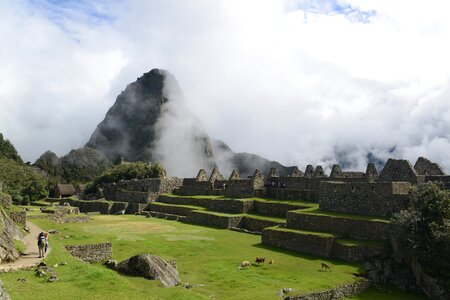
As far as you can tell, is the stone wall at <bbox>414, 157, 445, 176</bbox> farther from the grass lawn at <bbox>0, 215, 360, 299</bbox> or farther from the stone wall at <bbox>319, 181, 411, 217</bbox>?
the grass lawn at <bbox>0, 215, 360, 299</bbox>

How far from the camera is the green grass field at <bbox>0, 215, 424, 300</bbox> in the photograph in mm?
13203

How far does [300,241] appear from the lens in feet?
84.9

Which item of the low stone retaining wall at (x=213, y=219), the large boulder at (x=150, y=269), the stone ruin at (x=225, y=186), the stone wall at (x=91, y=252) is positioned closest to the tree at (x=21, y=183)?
the stone ruin at (x=225, y=186)

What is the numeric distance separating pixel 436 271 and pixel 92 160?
93043 mm

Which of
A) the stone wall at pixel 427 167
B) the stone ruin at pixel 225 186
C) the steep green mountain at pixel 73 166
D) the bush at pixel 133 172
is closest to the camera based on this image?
the stone wall at pixel 427 167

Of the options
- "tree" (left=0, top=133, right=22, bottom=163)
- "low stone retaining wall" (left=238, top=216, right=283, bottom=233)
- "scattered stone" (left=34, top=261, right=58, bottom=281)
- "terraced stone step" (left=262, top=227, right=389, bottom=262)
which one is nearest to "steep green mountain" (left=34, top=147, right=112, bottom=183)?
"tree" (left=0, top=133, right=22, bottom=163)

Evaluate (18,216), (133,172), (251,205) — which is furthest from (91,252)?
(133,172)

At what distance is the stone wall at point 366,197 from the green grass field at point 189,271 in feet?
18.0

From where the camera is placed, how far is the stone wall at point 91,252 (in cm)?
1988

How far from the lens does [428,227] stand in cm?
2083

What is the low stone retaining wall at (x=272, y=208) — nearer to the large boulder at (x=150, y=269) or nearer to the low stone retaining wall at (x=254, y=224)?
the low stone retaining wall at (x=254, y=224)

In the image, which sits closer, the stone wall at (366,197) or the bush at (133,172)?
the stone wall at (366,197)

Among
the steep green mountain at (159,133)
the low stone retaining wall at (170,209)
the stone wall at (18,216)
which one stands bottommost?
the stone wall at (18,216)

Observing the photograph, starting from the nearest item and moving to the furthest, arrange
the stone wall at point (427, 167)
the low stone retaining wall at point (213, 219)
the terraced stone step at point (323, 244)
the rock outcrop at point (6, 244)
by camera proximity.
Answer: the rock outcrop at point (6, 244)
the terraced stone step at point (323, 244)
the stone wall at point (427, 167)
the low stone retaining wall at point (213, 219)
